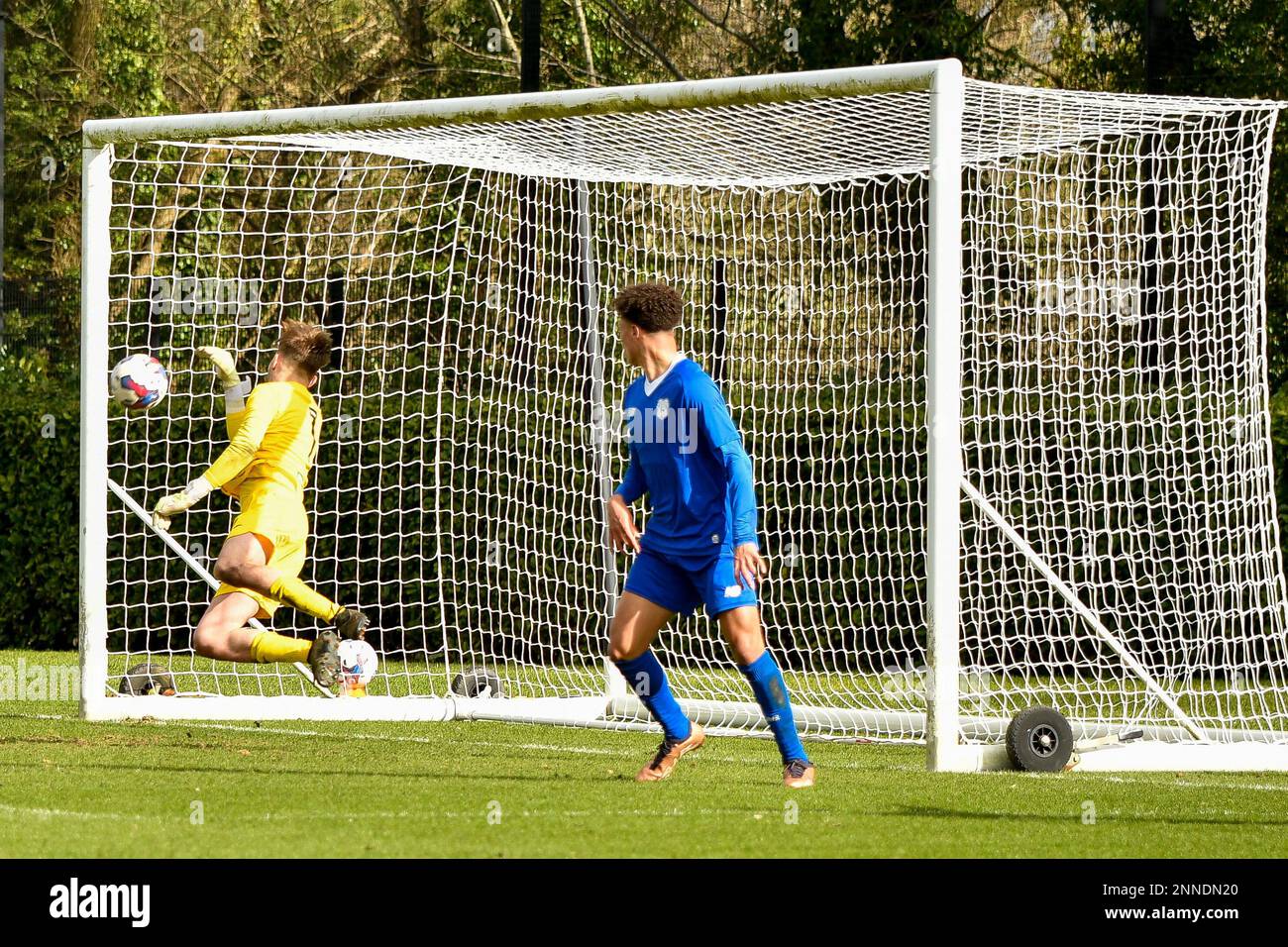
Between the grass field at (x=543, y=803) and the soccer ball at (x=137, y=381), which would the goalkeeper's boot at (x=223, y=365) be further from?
the grass field at (x=543, y=803)

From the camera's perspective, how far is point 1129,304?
15.3 meters

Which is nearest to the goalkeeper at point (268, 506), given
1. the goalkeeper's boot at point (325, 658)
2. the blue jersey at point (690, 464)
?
the goalkeeper's boot at point (325, 658)

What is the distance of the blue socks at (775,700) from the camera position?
8.01 m

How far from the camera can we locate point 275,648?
9.56 metres

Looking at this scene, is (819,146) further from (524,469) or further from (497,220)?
(524,469)

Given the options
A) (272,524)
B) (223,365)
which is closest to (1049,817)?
(272,524)

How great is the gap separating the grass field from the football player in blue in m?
0.47

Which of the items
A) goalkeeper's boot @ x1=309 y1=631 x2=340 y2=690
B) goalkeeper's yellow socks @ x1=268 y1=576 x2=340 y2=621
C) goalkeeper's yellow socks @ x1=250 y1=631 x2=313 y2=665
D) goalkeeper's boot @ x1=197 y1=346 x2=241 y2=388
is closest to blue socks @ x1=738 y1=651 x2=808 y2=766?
goalkeeper's boot @ x1=309 y1=631 x2=340 y2=690

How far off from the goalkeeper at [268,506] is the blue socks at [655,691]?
167 centimetres

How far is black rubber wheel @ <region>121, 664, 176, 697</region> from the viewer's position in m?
11.4

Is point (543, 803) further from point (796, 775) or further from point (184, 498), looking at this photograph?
point (184, 498)
